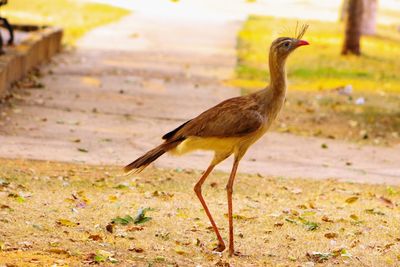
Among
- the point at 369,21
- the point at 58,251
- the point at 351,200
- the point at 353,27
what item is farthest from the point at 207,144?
the point at 369,21

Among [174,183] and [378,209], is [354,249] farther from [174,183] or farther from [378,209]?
[174,183]

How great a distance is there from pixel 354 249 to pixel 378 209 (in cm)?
160

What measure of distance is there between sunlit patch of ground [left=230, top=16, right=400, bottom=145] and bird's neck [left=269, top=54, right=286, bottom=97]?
0.25 m

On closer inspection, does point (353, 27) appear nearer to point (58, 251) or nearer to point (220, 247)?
point (220, 247)

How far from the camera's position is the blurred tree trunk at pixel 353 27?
809 inches

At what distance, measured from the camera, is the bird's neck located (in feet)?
21.3

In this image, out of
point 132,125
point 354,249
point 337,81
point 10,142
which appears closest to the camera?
point 354,249

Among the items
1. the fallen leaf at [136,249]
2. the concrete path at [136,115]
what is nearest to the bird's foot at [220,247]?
the fallen leaf at [136,249]

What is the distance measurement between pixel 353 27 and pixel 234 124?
14.7 m

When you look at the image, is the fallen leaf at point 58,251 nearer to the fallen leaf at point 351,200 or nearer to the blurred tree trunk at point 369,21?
the fallen leaf at point 351,200

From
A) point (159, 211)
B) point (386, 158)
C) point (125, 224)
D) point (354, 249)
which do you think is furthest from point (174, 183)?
point (386, 158)

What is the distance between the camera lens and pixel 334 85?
1661 centimetres

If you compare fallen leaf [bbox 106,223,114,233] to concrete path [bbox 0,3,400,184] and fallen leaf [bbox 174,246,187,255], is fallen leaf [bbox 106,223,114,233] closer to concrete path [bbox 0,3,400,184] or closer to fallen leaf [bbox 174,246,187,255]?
fallen leaf [bbox 174,246,187,255]

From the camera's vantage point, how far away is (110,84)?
15539 millimetres
